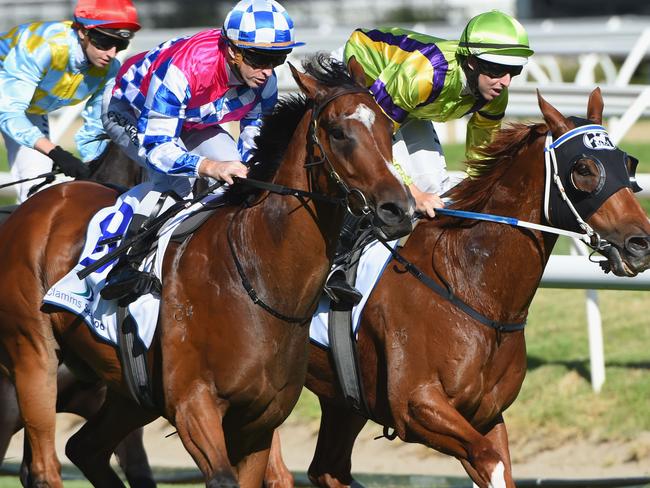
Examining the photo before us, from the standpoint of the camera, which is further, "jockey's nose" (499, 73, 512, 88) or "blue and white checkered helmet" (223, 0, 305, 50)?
"jockey's nose" (499, 73, 512, 88)

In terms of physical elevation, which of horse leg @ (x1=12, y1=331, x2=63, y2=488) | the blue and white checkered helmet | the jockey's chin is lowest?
horse leg @ (x1=12, y1=331, x2=63, y2=488)

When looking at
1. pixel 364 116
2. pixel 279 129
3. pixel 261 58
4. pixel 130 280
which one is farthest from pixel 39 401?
pixel 364 116

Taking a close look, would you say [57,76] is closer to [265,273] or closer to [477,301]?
[265,273]

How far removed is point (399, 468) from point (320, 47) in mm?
5508

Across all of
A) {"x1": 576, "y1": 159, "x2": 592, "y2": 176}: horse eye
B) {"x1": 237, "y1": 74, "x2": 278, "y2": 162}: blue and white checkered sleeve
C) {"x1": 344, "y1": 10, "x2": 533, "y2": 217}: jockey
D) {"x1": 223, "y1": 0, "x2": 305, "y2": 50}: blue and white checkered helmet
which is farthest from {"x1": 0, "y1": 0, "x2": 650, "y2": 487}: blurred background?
{"x1": 223, "y1": 0, "x2": 305, "y2": 50}: blue and white checkered helmet

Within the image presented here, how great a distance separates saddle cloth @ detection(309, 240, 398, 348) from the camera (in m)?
4.89

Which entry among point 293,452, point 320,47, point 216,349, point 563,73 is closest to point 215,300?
point 216,349

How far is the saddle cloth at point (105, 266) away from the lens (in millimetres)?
4586

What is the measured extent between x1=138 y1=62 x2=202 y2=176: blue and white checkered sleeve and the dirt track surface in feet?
8.77

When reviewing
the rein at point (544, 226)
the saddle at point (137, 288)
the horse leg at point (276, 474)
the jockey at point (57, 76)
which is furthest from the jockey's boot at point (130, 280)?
the jockey at point (57, 76)

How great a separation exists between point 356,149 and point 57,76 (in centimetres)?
262

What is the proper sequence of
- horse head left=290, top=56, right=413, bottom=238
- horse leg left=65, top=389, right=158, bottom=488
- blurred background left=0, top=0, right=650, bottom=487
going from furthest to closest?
1. blurred background left=0, top=0, right=650, bottom=487
2. horse leg left=65, top=389, right=158, bottom=488
3. horse head left=290, top=56, right=413, bottom=238

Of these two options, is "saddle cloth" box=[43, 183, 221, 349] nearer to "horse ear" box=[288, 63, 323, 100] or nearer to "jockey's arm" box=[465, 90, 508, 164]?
"horse ear" box=[288, 63, 323, 100]

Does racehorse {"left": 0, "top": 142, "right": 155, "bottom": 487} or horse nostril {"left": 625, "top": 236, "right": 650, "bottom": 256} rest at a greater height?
horse nostril {"left": 625, "top": 236, "right": 650, "bottom": 256}
